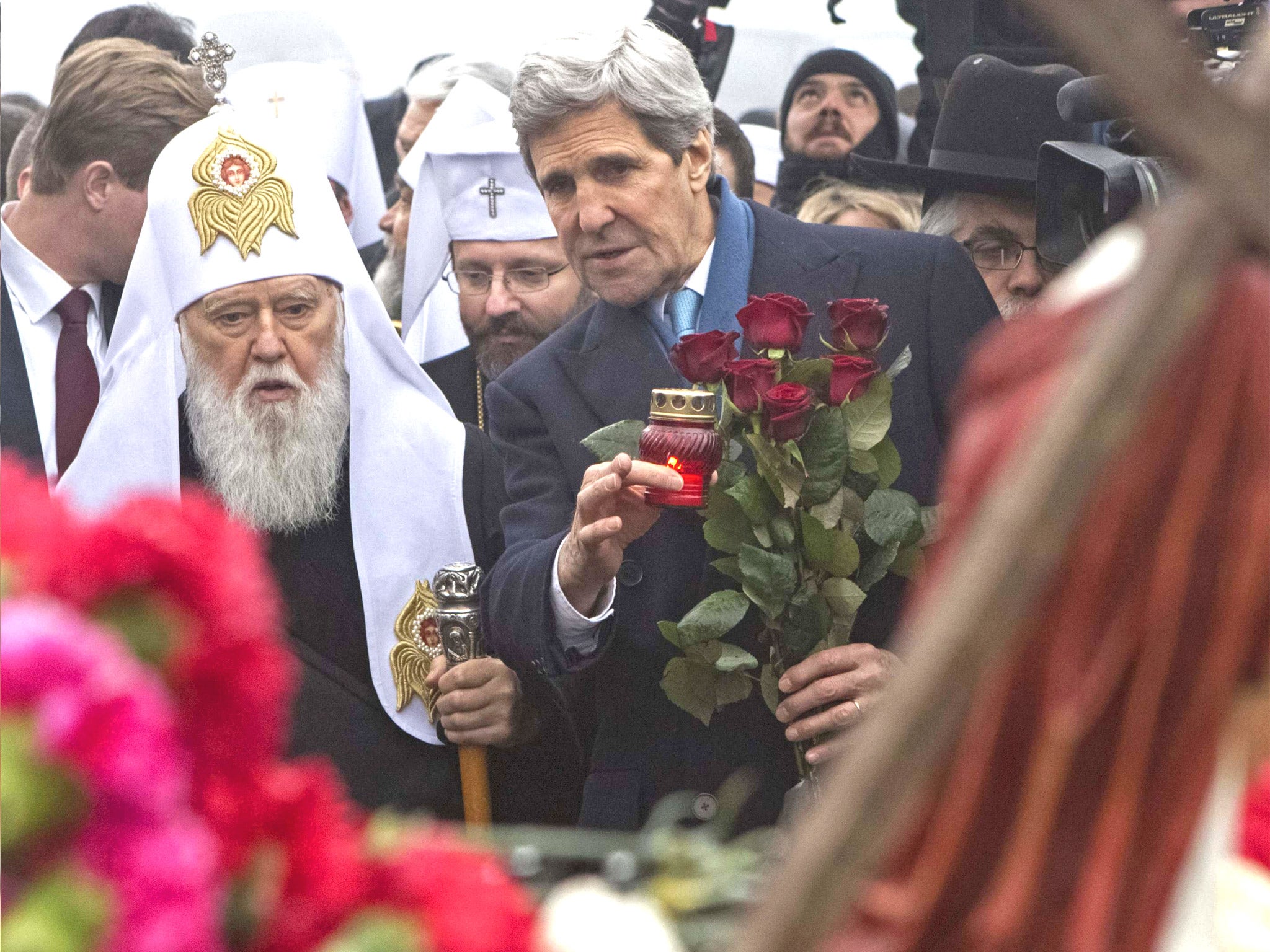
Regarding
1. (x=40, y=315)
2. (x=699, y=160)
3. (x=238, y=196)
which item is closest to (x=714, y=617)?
(x=699, y=160)

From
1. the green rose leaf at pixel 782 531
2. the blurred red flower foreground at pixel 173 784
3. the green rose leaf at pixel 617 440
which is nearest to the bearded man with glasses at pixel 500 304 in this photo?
the green rose leaf at pixel 617 440

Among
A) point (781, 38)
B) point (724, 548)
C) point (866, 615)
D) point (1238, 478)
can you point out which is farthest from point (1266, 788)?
point (781, 38)

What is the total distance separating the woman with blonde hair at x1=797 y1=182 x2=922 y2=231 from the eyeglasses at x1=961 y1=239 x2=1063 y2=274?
2.48 feet

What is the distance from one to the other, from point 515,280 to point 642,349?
189cm

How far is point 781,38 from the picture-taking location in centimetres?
1051

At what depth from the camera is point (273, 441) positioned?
13.6 ft

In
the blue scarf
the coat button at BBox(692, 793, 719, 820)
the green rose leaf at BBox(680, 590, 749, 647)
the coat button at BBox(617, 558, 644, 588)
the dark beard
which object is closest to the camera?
the green rose leaf at BBox(680, 590, 749, 647)

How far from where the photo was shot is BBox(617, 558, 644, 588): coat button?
3.13 metres

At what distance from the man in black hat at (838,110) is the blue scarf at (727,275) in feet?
10.2

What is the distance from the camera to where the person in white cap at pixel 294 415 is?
3.95 metres

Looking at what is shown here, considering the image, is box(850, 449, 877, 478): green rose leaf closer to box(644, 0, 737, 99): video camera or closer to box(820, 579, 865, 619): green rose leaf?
box(820, 579, 865, 619): green rose leaf

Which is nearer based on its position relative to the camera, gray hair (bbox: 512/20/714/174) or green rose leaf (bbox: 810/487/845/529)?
green rose leaf (bbox: 810/487/845/529)

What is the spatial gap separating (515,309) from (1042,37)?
170cm

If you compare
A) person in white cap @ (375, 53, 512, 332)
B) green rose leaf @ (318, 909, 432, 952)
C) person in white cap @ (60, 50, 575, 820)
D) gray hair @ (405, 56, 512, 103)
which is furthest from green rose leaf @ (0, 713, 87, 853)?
gray hair @ (405, 56, 512, 103)
